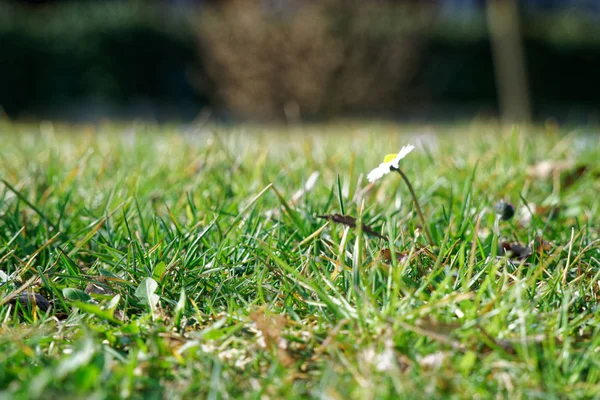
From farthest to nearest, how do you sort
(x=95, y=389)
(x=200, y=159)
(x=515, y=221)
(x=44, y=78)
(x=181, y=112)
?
(x=181, y=112) < (x=44, y=78) < (x=200, y=159) < (x=515, y=221) < (x=95, y=389)

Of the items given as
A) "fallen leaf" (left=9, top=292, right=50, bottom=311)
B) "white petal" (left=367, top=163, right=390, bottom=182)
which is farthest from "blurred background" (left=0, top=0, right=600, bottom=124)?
"fallen leaf" (left=9, top=292, right=50, bottom=311)

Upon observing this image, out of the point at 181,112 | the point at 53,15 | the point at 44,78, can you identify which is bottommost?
the point at 181,112

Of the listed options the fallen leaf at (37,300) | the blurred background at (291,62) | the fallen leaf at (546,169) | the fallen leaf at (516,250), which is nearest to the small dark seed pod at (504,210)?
the fallen leaf at (516,250)

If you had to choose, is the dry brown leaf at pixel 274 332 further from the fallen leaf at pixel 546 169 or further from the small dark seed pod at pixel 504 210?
the fallen leaf at pixel 546 169

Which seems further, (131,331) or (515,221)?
(515,221)

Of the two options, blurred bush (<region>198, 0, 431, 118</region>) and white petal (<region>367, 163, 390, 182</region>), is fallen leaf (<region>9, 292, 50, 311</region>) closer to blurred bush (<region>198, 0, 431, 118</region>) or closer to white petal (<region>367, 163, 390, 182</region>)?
white petal (<region>367, 163, 390, 182</region>)

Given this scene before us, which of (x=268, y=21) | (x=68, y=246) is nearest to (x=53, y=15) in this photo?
(x=268, y=21)

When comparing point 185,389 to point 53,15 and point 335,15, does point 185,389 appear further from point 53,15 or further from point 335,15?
point 53,15

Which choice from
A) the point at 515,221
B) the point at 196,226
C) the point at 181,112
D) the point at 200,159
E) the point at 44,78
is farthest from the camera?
the point at 181,112
